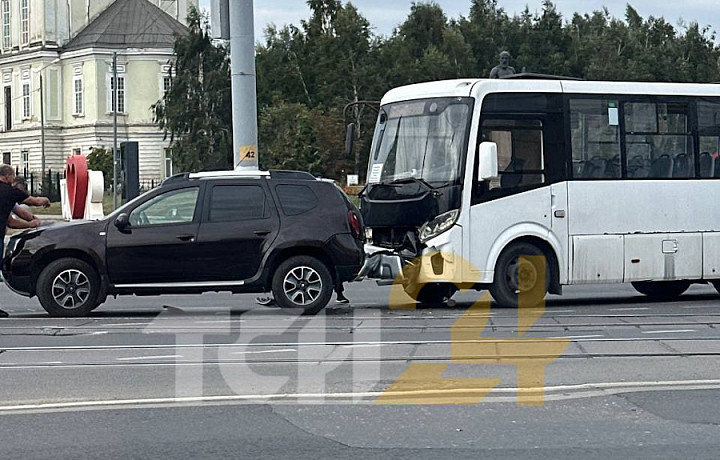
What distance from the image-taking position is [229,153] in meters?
75.8

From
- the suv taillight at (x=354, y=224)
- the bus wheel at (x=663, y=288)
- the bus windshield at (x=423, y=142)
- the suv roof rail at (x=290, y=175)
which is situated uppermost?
the bus windshield at (x=423, y=142)

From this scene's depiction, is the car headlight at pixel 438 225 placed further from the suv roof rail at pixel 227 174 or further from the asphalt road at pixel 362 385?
the suv roof rail at pixel 227 174

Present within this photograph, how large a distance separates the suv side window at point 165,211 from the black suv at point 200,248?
1cm

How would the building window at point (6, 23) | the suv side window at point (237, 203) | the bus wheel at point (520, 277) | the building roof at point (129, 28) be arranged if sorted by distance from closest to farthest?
the suv side window at point (237, 203)
the bus wheel at point (520, 277)
the building roof at point (129, 28)
the building window at point (6, 23)

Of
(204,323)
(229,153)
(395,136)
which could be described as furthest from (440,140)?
(229,153)

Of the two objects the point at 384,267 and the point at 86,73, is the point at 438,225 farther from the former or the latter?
the point at 86,73

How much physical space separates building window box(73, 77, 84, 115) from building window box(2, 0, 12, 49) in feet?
30.1

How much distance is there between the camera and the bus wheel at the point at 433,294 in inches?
667

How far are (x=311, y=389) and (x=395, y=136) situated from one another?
794 centimetres

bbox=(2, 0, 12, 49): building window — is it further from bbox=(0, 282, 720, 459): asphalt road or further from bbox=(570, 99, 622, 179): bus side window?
bbox=(570, 99, 622, 179): bus side window

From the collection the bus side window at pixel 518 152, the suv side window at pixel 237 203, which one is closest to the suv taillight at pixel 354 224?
the suv side window at pixel 237 203

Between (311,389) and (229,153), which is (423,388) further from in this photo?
(229,153)

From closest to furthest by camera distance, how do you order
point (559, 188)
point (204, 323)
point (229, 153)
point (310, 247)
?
point (204, 323) → point (310, 247) → point (559, 188) → point (229, 153)

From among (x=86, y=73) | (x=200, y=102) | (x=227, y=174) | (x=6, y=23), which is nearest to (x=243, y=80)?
(x=227, y=174)
